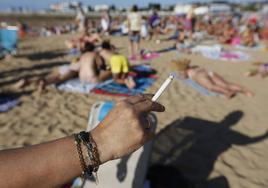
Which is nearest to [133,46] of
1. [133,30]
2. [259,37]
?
[133,30]

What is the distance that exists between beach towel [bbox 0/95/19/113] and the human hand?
13.9 ft

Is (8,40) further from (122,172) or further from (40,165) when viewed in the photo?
(40,165)

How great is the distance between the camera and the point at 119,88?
593 cm

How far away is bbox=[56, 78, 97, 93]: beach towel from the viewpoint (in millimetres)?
5837

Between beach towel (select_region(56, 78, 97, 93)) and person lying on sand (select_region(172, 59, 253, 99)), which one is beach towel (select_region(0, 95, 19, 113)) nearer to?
beach towel (select_region(56, 78, 97, 93))

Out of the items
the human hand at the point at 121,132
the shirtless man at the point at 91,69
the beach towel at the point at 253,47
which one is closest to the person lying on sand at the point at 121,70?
the shirtless man at the point at 91,69

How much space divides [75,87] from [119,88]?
857 millimetres

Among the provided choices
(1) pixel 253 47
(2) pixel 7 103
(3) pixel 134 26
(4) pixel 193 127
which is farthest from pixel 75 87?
(1) pixel 253 47

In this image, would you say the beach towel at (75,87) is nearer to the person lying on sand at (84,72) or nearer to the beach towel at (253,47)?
the person lying on sand at (84,72)

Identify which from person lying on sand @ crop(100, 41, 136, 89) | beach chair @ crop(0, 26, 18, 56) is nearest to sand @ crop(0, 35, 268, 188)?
person lying on sand @ crop(100, 41, 136, 89)

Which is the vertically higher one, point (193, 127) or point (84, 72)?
point (84, 72)

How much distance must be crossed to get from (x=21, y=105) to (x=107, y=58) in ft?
7.33

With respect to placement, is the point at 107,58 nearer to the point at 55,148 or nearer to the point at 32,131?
the point at 32,131

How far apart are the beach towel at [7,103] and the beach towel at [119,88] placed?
143 cm
